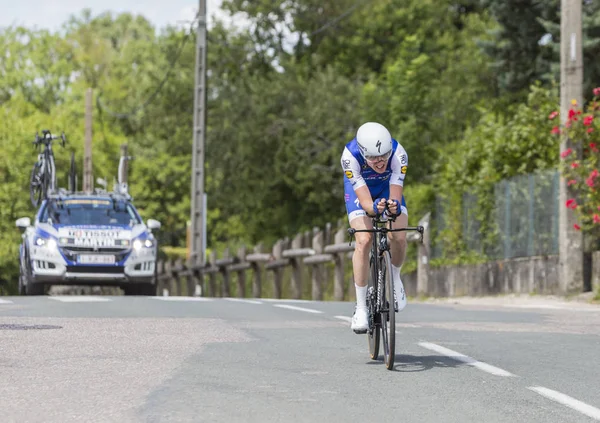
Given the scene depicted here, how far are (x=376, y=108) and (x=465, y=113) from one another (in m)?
4.48

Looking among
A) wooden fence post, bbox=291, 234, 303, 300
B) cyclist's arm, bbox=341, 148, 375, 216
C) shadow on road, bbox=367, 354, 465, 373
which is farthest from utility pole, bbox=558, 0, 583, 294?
cyclist's arm, bbox=341, 148, 375, 216

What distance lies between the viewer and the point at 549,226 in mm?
22750

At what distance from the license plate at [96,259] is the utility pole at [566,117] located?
7488 mm

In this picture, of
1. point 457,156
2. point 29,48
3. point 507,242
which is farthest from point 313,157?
point 29,48

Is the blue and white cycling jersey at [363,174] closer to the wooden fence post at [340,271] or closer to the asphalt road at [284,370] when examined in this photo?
the asphalt road at [284,370]

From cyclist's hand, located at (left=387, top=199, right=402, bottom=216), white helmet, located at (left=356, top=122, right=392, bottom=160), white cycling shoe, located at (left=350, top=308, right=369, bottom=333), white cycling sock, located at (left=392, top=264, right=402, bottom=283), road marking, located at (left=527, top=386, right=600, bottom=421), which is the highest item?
white helmet, located at (left=356, top=122, right=392, bottom=160)

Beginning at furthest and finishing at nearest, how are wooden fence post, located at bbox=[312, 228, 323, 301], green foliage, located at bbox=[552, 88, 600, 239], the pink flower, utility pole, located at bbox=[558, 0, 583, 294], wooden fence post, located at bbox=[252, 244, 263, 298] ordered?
wooden fence post, located at bbox=[252, 244, 263, 298], wooden fence post, located at bbox=[312, 228, 323, 301], the pink flower, utility pole, located at bbox=[558, 0, 583, 294], green foliage, located at bbox=[552, 88, 600, 239]

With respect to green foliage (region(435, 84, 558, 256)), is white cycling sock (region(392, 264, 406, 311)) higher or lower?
lower

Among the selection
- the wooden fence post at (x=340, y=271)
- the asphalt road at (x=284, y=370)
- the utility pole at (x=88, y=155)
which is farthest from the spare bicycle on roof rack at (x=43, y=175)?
the utility pole at (x=88, y=155)

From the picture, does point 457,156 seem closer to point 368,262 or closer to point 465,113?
point 465,113

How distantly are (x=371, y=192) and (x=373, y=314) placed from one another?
3.21 feet

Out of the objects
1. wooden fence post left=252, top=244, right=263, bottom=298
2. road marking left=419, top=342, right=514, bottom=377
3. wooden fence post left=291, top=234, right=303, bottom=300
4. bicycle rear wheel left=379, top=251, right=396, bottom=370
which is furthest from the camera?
wooden fence post left=252, top=244, right=263, bottom=298

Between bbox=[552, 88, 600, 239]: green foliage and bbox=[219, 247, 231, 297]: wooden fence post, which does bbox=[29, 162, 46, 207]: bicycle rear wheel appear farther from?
bbox=[552, 88, 600, 239]: green foliage

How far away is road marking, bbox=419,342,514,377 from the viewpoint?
9.77m
